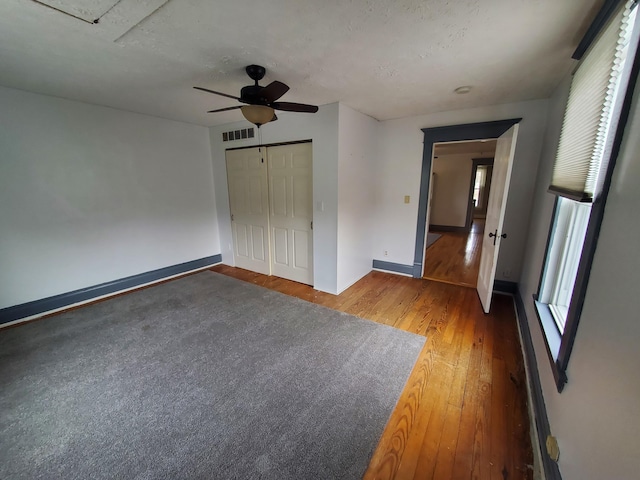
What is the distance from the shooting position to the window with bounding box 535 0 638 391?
1.08m

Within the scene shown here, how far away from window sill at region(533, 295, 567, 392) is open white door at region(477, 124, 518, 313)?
0.72 metres

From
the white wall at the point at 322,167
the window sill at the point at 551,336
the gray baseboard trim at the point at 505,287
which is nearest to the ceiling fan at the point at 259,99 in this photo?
the white wall at the point at 322,167

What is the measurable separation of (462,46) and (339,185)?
170cm

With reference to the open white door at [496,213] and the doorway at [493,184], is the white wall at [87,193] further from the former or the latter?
the open white door at [496,213]

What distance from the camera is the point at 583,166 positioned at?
4.63 feet

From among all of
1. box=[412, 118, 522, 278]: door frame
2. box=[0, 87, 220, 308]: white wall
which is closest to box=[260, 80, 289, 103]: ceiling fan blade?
box=[412, 118, 522, 278]: door frame

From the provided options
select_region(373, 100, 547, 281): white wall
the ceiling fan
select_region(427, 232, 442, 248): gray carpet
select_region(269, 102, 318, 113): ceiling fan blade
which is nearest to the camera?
the ceiling fan

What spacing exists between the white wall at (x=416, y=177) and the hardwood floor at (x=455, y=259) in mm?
515

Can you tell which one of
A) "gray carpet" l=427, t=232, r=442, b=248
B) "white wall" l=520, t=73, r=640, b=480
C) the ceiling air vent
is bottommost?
"gray carpet" l=427, t=232, r=442, b=248

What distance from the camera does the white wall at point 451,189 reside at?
7.17 metres

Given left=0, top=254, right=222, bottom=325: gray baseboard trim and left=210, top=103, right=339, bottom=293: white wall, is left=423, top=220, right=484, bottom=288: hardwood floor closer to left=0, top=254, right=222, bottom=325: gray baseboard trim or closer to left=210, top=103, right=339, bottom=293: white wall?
left=210, top=103, right=339, bottom=293: white wall

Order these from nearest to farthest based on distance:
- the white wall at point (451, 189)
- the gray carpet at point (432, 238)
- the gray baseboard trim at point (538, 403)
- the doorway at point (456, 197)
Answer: the gray baseboard trim at point (538, 403), the doorway at point (456, 197), the gray carpet at point (432, 238), the white wall at point (451, 189)

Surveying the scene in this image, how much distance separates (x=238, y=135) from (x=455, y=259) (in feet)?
14.7

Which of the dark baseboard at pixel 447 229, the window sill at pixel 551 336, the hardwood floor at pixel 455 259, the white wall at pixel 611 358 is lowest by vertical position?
the hardwood floor at pixel 455 259
